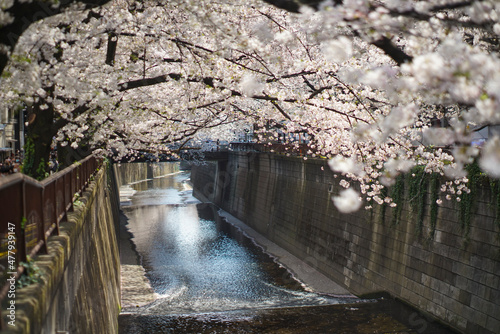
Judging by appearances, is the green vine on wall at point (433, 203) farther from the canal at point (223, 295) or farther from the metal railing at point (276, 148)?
the metal railing at point (276, 148)

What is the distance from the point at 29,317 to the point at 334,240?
17972 mm

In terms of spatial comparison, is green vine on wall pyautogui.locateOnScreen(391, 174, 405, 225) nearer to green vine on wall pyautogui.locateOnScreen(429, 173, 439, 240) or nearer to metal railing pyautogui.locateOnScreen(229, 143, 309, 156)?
green vine on wall pyautogui.locateOnScreen(429, 173, 439, 240)

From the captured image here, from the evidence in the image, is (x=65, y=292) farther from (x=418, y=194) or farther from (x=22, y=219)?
(x=418, y=194)

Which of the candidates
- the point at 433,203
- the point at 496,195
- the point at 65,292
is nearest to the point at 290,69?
the point at 496,195

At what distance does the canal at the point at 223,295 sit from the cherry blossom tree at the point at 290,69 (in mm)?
4326

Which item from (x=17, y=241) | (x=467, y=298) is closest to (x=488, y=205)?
(x=467, y=298)

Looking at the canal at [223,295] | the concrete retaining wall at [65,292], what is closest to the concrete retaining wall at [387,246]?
the canal at [223,295]

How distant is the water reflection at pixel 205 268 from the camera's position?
17.1m

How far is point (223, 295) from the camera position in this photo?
17.9 m

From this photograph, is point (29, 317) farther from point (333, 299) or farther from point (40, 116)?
point (333, 299)

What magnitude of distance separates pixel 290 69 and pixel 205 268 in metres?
13.7

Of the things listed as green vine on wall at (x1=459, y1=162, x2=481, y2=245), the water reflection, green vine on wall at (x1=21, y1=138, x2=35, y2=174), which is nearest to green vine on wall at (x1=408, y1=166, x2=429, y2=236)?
green vine on wall at (x1=459, y1=162, x2=481, y2=245)

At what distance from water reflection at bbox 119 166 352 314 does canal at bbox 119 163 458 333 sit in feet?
0.12

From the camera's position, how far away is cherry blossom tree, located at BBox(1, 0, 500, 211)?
3643mm
